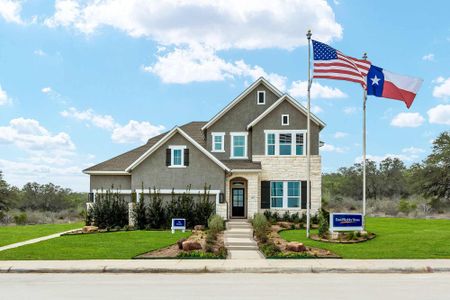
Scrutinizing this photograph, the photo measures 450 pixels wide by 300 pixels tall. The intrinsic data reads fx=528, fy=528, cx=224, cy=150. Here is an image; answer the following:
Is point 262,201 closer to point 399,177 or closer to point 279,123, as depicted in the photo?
point 279,123

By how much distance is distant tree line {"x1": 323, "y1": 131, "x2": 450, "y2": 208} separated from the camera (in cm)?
5344

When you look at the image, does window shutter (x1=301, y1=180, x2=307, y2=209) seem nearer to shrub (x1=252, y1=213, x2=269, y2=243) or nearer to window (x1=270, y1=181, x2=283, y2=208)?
window (x1=270, y1=181, x2=283, y2=208)

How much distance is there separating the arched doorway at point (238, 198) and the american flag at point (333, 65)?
1356 centimetres

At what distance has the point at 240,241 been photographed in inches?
899

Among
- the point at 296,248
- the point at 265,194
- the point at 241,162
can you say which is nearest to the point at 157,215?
the point at 241,162

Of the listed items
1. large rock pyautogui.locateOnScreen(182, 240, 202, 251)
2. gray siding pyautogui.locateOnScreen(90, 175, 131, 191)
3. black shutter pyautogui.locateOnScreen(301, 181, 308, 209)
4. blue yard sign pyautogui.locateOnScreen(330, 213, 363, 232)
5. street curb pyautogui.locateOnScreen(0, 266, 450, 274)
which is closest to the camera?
street curb pyautogui.locateOnScreen(0, 266, 450, 274)

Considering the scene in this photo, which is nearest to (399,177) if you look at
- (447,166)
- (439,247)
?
(447,166)

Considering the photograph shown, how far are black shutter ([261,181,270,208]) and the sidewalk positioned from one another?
55.4 feet

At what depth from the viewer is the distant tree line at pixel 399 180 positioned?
175 ft

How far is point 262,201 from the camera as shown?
33719 millimetres

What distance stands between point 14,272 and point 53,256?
2.58 m

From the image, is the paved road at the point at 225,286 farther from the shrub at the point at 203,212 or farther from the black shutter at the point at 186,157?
the black shutter at the point at 186,157

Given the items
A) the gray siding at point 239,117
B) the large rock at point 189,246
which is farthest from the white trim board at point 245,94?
the large rock at point 189,246

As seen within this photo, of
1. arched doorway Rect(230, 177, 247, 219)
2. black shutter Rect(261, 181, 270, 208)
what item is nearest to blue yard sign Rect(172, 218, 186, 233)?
arched doorway Rect(230, 177, 247, 219)
